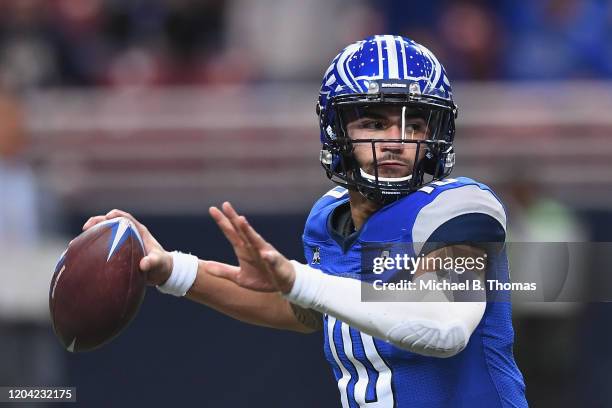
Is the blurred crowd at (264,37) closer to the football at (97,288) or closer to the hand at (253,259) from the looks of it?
the football at (97,288)

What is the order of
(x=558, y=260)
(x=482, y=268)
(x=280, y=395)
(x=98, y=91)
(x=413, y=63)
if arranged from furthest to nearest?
(x=98, y=91) → (x=280, y=395) → (x=558, y=260) → (x=413, y=63) → (x=482, y=268)

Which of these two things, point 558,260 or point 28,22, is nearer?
point 558,260

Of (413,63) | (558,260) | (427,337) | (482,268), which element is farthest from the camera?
(558,260)

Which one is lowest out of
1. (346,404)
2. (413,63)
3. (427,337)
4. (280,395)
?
(280,395)

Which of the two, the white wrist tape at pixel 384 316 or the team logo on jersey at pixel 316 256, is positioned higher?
the team logo on jersey at pixel 316 256

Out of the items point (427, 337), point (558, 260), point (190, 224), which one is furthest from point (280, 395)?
point (427, 337)

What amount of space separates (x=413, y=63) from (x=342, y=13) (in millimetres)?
5714

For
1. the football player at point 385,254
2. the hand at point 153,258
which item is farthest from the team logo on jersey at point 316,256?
the hand at point 153,258

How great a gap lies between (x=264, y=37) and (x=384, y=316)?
634 centimetres

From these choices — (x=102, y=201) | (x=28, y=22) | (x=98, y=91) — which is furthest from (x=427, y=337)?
(x=28, y=22)

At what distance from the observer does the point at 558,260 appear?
175 inches

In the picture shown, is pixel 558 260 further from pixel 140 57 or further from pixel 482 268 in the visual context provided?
pixel 140 57

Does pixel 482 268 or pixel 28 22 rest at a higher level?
pixel 28 22

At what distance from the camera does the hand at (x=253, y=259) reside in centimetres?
313
